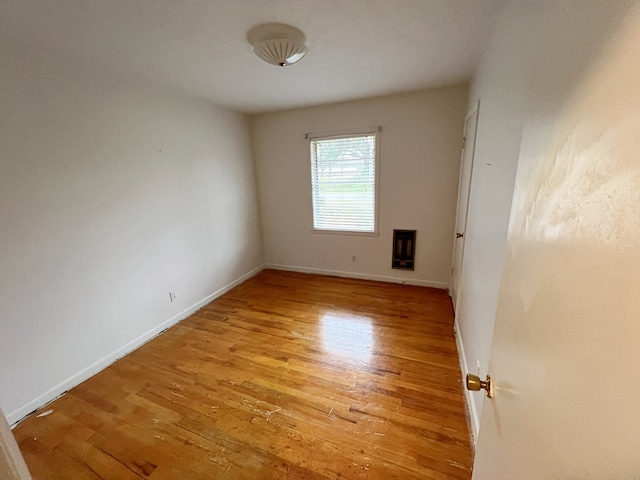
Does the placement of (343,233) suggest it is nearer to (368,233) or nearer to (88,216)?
(368,233)

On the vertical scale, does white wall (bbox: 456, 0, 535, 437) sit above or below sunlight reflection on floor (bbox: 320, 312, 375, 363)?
above

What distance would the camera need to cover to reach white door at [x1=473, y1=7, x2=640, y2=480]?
291mm

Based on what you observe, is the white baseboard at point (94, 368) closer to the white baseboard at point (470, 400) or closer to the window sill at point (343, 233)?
the window sill at point (343, 233)

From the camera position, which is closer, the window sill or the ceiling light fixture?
the ceiling light fixture

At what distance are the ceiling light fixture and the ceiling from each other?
0.16 ft

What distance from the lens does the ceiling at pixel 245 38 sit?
1.38 m

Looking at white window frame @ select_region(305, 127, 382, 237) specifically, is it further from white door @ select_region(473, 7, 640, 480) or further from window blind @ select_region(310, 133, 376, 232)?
white door @ select_region(473, 7, 640, 480)

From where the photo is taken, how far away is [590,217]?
0.36 metres

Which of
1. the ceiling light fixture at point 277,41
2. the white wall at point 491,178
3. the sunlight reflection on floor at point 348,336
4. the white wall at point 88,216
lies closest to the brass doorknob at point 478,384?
the white wall at point 491,178

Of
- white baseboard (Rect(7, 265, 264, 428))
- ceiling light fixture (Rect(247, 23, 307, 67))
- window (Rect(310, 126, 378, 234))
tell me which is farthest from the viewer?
window (Rect(310, 126, 378, 234))

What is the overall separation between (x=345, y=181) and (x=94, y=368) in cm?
320

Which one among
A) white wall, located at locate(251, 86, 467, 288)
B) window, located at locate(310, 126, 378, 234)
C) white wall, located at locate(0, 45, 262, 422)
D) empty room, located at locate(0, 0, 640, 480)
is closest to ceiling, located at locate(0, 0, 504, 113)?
empty room, located at locate(0, 0, 640, 480)

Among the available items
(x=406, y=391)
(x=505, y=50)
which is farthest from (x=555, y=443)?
(x=505, y=50)

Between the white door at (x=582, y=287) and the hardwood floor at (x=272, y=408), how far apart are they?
1071mm
